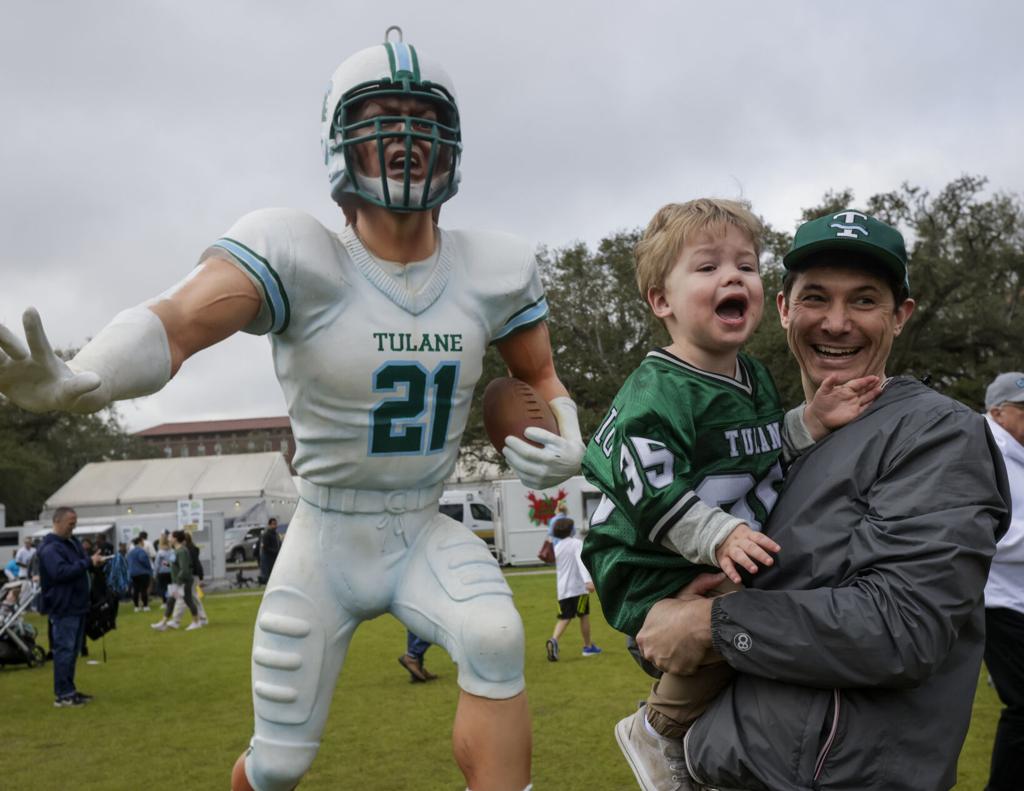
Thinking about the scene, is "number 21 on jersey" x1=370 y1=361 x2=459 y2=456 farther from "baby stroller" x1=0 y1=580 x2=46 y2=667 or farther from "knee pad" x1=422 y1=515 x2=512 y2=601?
"baby stroller" x1=0 y1=580 x2=46 y2=667

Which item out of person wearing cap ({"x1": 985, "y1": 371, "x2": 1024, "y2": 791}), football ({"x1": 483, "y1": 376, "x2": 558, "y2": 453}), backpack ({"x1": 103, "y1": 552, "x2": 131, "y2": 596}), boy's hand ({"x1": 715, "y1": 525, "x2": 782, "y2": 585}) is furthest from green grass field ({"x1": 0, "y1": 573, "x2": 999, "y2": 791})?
backpack ({"x1": 103, "y1": 552, "x2": 131, "y2": 596})

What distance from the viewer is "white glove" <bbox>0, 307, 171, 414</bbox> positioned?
7.07 feet

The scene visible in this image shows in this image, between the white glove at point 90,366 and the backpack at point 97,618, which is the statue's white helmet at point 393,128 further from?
the backpack at point 97,618

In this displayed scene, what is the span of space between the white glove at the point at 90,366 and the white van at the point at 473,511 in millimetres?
21068

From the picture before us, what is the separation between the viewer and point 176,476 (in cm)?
2830

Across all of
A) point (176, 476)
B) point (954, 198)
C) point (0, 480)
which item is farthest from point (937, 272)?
point (0, 480)

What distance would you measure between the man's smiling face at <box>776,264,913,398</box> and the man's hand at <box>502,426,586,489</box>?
3.93ft

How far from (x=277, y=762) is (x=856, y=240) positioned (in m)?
2.45

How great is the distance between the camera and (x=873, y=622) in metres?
1.67

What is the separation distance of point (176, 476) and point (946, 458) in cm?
2867

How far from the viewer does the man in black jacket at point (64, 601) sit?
28.0 ft

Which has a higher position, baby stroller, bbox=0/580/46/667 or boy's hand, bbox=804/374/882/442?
boy's hand, bbox=804/374/882/442

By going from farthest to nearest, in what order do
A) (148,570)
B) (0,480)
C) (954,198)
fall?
(0,480) → (954,198) → (148,570)

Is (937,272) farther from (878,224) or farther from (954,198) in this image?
(878,224)
